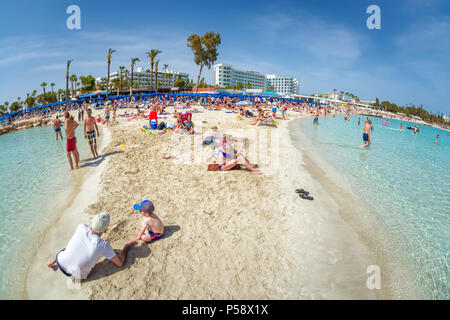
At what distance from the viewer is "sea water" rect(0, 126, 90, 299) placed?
308 cm

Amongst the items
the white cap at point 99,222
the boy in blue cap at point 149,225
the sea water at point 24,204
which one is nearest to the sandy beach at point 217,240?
the boy in blue cap at point 149,225

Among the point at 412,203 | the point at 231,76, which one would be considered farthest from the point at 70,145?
the point at 231,76

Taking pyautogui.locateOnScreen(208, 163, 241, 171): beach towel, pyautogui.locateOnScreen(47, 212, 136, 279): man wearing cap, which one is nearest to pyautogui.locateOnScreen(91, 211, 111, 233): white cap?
pyautogui.locateOnScreen(47, 212, 136, 279): man wearing cap

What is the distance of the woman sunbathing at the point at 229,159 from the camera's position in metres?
6.21

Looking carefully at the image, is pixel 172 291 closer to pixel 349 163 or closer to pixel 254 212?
pixel 254 212

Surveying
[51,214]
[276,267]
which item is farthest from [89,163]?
[276,267]

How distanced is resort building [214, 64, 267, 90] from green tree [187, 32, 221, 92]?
74668 millimetres

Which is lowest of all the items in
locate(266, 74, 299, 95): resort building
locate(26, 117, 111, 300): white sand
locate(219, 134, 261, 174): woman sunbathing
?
locate(26, 117, 111, 300): white sand

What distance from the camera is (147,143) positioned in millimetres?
9297

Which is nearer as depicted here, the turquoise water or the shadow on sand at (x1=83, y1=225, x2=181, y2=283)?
the shadow on sand at (x1=83, y1=225, x2=181, y2=283)

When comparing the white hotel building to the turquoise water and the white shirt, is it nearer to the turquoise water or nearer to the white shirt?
the turquoise water

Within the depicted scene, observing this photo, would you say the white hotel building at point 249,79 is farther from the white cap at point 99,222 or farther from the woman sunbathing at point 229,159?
the white cap at point 99,222

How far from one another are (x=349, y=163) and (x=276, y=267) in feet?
23.5

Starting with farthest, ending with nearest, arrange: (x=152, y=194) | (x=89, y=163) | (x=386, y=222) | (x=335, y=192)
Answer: (x=89, y=163) → (x=335, y=192) → (x=152, y=194) → (x=386, y=222)
